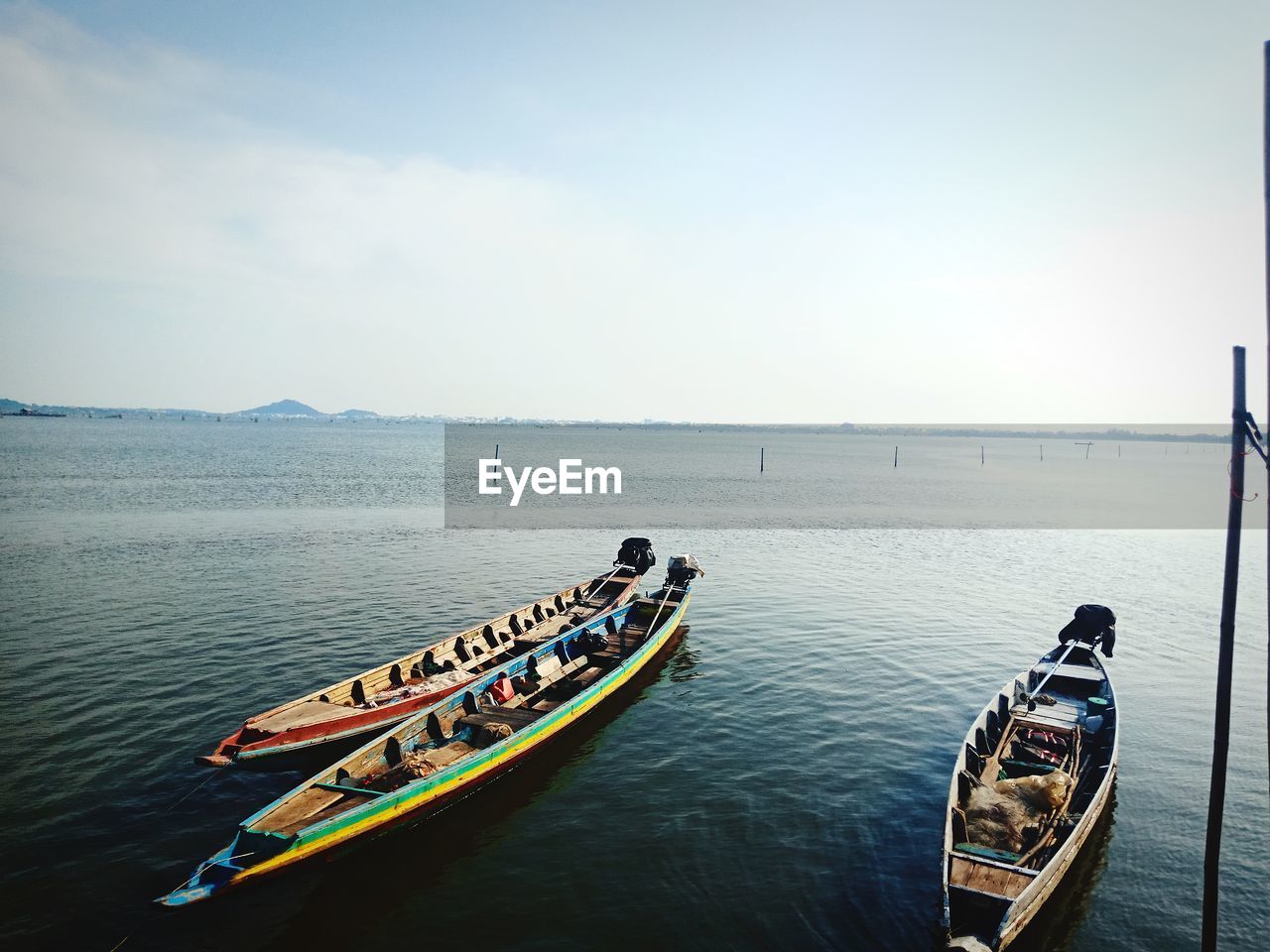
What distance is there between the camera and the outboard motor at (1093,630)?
22250 mm

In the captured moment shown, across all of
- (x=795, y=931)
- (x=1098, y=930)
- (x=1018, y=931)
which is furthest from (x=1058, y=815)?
(x=795, y=931)

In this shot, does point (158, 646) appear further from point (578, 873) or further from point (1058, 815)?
point (1058, 815)

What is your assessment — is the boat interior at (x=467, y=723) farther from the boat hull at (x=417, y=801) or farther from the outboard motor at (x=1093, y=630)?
the outboard motor at (x=1093, y=630)

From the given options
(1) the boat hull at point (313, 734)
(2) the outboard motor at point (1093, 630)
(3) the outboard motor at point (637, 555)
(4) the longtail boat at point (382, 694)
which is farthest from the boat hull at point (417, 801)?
(2) the outboard motor at point (1093, 630)

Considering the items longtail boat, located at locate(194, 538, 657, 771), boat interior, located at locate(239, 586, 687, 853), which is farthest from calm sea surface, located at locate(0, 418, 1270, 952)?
longtail boat, located at locate(194, 538, 657, 771)

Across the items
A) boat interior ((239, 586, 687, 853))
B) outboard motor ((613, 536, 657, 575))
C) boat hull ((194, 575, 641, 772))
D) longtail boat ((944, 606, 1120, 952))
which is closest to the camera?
longtail boat ((944, 606, 1120, 952))

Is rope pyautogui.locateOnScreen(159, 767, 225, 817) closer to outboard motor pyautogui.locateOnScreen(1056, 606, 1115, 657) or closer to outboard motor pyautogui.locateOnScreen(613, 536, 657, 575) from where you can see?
outboard motor pyautogui.locateOnScreen(613, 536, 657, 575)

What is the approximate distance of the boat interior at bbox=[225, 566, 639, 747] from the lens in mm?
15781

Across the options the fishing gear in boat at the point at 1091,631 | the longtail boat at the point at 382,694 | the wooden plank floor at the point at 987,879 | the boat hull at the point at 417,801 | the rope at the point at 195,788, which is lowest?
the rope at the point at 195,788

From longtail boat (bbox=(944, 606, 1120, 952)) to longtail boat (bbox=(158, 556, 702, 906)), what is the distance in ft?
30.9

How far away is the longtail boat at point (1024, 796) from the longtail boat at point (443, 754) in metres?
9.42

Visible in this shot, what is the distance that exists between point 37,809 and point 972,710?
22393 millimetres

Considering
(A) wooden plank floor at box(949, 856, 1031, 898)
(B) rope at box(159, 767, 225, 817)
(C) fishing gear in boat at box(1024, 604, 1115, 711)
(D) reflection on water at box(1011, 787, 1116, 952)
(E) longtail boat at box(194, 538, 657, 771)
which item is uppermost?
(C) fishing gear in boat at box(1024, 604, 1115, 711)

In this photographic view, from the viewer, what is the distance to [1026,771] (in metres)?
15.0
